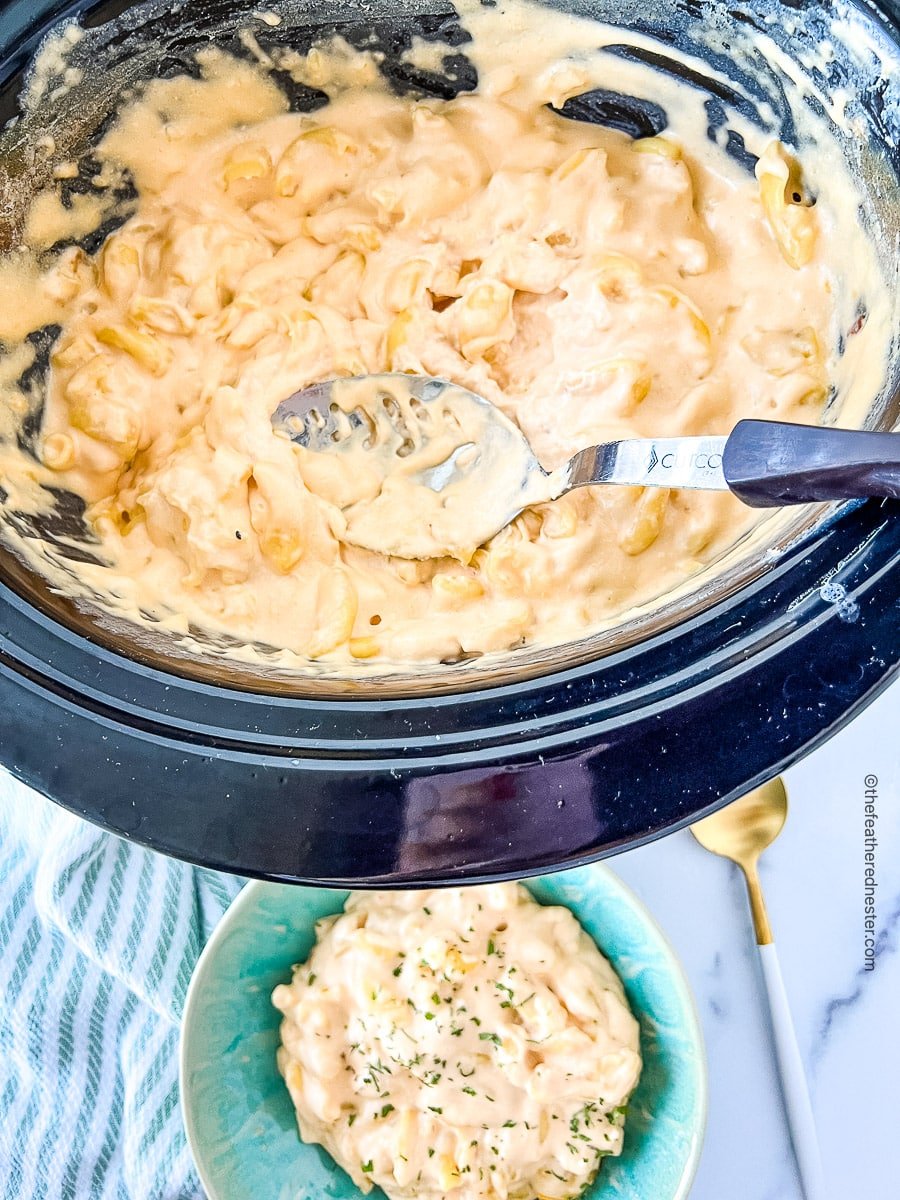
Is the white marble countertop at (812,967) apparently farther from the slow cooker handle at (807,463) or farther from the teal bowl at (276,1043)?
the slow cooker handle at (807,463)

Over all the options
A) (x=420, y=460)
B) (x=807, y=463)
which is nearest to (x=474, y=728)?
(x=807, y=463)

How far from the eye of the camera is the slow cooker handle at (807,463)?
2.31 ft

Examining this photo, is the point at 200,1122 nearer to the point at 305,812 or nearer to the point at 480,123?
the point at 305,812

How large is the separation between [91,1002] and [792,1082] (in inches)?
30.0

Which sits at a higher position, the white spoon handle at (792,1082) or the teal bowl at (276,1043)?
the teal bowl at (276,1043)

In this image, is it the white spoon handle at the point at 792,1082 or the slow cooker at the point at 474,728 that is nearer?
the slow cooker at the point at 474,728

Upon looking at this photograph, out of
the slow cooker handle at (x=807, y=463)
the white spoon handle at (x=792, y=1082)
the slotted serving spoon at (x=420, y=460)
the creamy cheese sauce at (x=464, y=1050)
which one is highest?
the slow cooker handle at (x=807, y=463)

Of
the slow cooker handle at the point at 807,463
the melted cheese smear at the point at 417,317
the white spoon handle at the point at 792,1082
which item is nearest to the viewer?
A: the slow cooker handle at the point at 807,463

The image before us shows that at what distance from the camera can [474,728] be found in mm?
807

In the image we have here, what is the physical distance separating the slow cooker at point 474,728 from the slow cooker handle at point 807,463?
7 cm

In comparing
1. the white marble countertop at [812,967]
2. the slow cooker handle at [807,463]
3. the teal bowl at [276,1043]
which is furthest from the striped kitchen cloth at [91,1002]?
the slow cooker handle at [807,463]

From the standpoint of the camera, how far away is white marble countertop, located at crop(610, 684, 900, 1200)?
122 centimetres

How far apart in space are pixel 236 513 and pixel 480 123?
18.0 inches

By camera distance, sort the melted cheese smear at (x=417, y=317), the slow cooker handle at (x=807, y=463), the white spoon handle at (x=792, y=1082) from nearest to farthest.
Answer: the slow cooker handle at (x=807, y=463), the melted cheese smear at (x=417, y=317), the white spoon handle at (x=792, y=1082)
